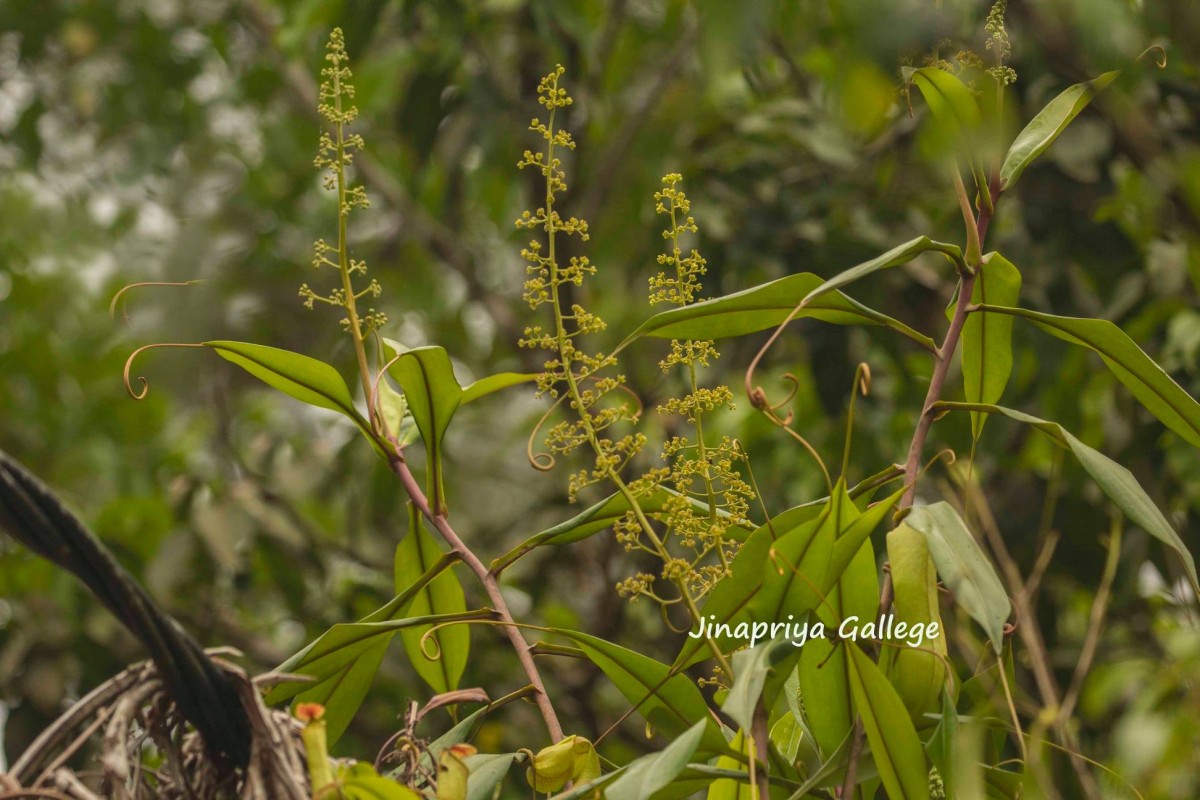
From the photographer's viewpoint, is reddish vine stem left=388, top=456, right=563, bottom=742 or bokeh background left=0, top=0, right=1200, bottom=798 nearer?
reddish vine stem left=388, top=456, right=563, bottom=742

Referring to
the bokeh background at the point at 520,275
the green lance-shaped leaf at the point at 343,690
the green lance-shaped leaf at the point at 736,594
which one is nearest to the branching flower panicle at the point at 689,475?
the green lance-shaped leaf at the point at 736,594

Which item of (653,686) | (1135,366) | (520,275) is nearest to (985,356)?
(1135,366)

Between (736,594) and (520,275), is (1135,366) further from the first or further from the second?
(520,275)

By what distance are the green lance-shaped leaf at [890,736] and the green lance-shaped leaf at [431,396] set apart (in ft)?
0.53

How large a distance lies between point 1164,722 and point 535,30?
41.0 inches

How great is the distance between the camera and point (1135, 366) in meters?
0.40

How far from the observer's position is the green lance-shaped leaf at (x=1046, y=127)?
1.34ft

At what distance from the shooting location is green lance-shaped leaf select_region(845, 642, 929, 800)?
1.19 ft

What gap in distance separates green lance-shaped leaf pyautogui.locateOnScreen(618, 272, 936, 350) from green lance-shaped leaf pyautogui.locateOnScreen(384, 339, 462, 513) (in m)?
0.07

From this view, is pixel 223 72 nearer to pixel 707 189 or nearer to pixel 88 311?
pixel 88 311

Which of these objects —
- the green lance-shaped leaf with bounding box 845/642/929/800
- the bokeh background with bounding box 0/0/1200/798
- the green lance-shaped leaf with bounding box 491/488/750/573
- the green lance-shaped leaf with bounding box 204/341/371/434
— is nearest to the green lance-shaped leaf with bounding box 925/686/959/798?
the green lance-shaped leaf with bounding box 845/642/929/800

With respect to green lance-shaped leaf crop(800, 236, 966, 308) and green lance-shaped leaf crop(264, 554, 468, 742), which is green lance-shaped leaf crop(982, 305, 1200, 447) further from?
green lance-shaped leaf crop(264, 554, 468, 742)

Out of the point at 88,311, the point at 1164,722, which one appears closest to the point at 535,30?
the point at 1164,722

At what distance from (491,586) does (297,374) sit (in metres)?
0.10
